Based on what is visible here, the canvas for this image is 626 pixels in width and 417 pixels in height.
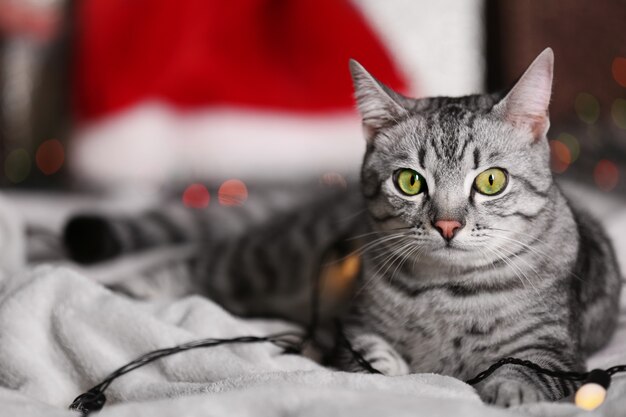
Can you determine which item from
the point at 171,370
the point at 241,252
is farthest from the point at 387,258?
the point at 241,252

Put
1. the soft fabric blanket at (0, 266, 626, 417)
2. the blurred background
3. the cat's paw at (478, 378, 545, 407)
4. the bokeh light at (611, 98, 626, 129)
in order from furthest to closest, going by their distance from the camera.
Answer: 1. the bokeh light at (611, 98, 626, 129)
2. the blurred background
3. the cat's paw at (478, 378, 545, 407)
4. the soft fabric blanket at (0, 266, 626, 417)

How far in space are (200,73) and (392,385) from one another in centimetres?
165

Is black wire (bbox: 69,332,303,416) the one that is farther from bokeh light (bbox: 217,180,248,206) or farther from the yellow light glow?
bokeh light (bbox: 217,180,248,206)

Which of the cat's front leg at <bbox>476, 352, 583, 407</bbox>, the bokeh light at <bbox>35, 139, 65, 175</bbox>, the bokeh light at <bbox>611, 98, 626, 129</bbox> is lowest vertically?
the cat's front leg at <bbox>476, 352, 583, 407</bbox>

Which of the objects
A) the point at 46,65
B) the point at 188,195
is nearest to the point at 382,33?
the point at 188,195

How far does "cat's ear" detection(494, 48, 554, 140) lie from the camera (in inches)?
38.4

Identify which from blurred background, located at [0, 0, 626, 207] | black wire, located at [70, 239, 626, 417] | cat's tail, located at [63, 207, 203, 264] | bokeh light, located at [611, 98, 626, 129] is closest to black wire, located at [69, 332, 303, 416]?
black wire, located at [70, 239, 626, 417]

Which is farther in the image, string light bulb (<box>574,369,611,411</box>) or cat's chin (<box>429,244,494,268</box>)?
cat's chin (<box>429,244,494,268</box>)

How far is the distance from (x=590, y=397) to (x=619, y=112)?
1873mm

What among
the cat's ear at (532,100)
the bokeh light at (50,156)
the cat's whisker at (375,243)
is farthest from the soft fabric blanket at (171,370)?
the bokeh light at (50,156)

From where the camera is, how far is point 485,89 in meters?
2.61

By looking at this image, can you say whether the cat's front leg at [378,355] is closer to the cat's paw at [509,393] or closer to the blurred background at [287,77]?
the cat's paw at [509,393]

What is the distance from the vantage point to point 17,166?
279 cm

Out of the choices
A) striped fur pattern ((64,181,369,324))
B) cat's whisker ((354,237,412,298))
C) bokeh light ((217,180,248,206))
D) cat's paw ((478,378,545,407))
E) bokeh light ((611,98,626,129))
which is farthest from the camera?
bokeh light ((611,98,626,129))
